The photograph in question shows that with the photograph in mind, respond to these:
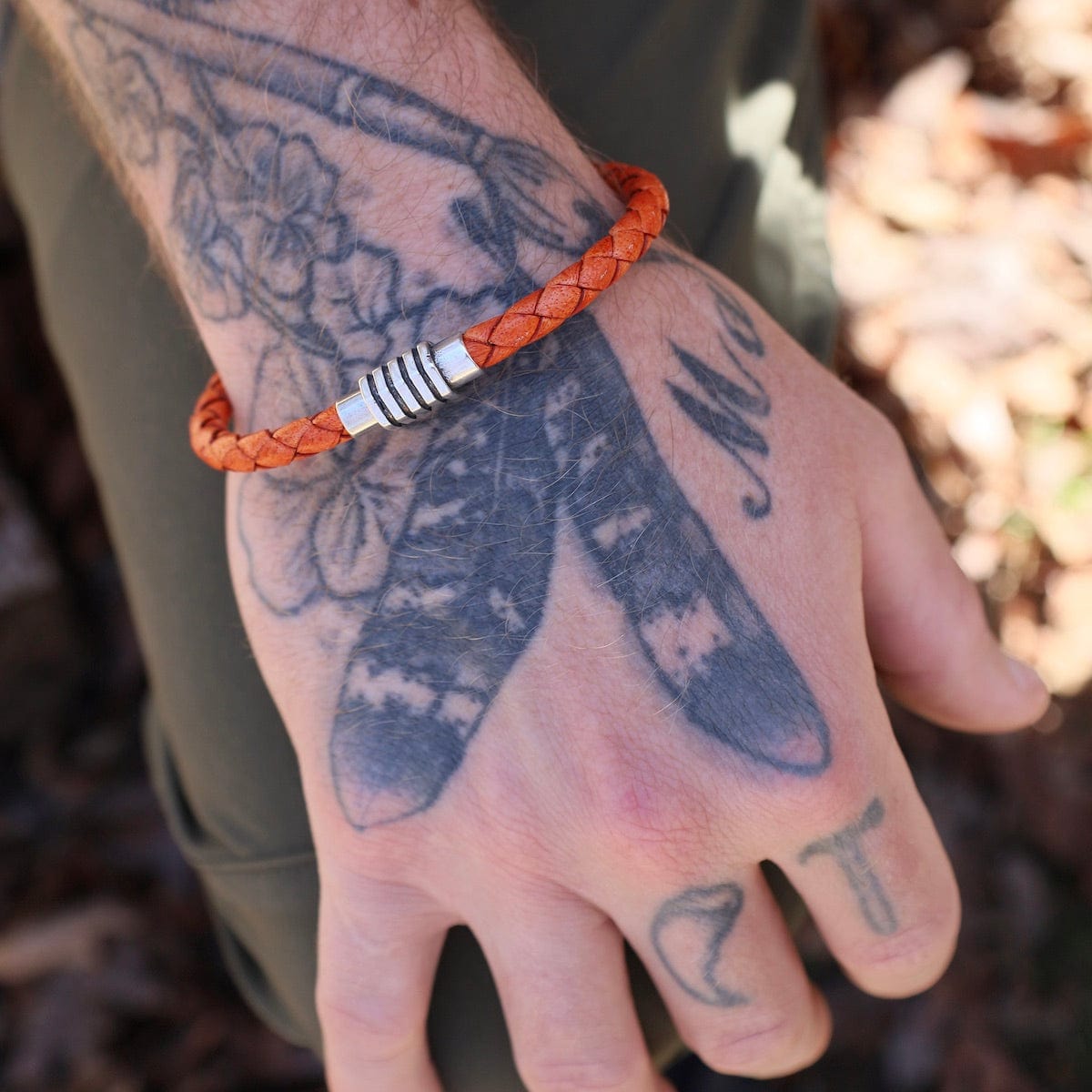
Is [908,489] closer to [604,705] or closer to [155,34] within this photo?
[604,705]

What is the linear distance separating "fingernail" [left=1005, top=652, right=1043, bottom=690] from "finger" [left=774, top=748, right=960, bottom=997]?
28 cm

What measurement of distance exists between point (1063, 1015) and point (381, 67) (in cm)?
217

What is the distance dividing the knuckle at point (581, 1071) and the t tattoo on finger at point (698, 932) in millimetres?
145

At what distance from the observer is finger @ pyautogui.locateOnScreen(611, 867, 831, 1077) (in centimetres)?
111

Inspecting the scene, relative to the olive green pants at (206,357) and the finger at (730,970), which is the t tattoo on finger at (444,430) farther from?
the olive green pants at (206,357)

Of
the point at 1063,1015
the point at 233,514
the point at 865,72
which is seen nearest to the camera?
the point at 233,514

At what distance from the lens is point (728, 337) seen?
3.89 ft

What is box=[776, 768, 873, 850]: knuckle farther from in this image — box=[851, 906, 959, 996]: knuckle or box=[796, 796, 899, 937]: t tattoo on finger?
box=[851, 906, 959, 996]: knuckle

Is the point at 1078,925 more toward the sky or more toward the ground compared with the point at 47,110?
more toward the ground

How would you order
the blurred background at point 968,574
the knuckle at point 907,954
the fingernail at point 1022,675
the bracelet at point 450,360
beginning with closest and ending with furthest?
the bracelet at point 450,360 → the knuckle at point 907,954 → the fingernail at point 1022,675 → the blurred background at point 968,574

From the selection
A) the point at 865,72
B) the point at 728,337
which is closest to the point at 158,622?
the point at 728,337

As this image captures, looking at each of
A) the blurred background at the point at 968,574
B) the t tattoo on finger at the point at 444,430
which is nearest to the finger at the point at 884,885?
the t tattoo on finger at the point at 444,430

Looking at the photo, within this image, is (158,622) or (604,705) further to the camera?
(158,622)

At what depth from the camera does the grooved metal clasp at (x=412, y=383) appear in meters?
1.05
